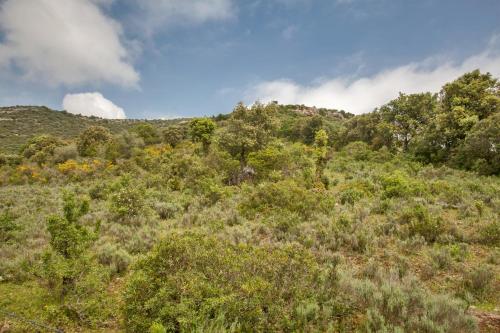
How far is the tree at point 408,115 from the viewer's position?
33.6 m

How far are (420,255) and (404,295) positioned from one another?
9.92ft

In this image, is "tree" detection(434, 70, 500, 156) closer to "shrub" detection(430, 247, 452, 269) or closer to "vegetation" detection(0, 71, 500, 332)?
"vegetation" detection(0, 71, 500, 332)

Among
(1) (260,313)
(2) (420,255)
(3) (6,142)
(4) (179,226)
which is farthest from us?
(3) (6,142)

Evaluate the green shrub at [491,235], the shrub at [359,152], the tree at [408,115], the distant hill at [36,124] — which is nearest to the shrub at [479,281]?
the green shrub at [491,235]

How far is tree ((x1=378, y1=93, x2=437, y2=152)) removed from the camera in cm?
3359

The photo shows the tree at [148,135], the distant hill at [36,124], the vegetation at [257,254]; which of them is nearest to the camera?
the vegetation at [257,254]

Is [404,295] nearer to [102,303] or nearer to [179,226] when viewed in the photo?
[102,303]

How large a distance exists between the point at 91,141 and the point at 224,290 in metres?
40.9

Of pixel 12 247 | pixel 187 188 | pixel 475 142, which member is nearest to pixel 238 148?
pixel 187 188

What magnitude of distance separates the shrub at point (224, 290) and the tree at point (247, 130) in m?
17.3

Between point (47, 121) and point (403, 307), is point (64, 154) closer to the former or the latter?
point (403, 307)

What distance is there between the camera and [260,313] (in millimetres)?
4754

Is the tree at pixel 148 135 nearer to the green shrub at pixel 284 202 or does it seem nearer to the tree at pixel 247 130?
the tree at pixel 247 130

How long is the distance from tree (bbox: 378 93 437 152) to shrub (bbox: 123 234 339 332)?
32.3 meters
